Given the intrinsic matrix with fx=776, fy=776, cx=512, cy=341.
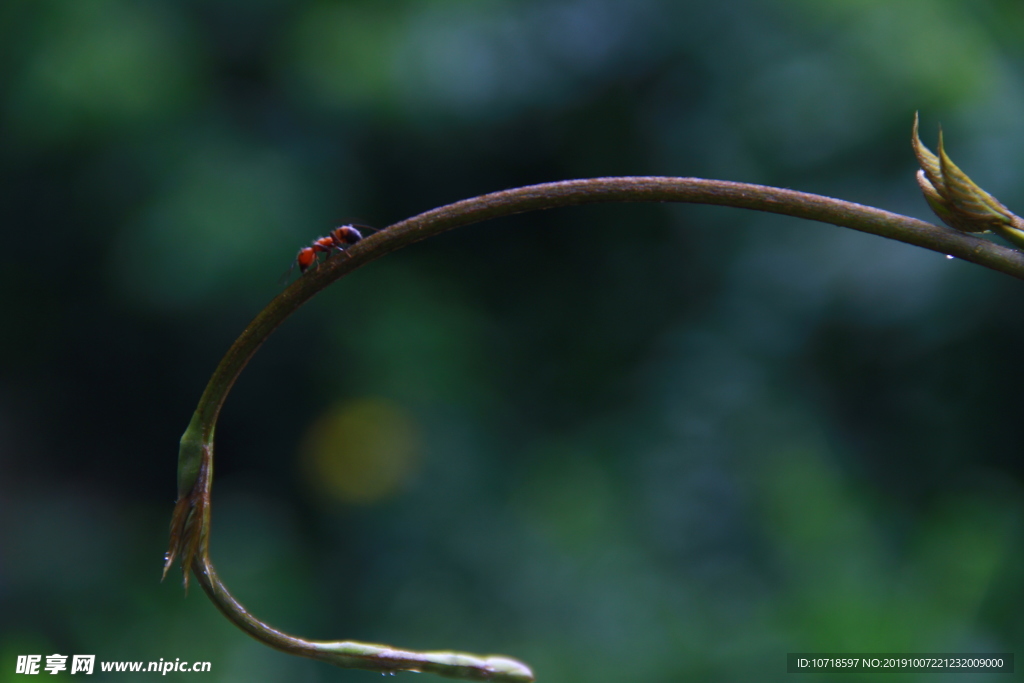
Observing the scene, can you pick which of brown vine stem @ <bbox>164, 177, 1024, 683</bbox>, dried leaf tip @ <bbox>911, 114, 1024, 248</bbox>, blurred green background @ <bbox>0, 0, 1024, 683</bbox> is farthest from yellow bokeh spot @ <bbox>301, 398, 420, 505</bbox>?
dried leaf tip @ <bbox>911, 114, 1024, 248</bbox>

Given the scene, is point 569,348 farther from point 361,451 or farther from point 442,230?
point 442,230

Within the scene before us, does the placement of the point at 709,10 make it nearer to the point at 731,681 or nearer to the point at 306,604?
the point at 731,681

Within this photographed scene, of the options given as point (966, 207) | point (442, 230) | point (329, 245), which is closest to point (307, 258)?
point (329, 245)

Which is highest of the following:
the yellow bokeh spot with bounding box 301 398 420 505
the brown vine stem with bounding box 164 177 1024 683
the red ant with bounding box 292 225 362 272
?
the red ant with bounding box 292 225 362 272

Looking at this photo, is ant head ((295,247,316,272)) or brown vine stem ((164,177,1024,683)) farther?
ant head ((295,247,316,272))

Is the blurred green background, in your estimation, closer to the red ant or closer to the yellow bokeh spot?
the yellow bokeh spot

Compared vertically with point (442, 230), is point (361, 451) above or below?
below

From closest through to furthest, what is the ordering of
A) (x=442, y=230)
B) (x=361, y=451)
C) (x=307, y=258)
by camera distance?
(x=442, y=230) < (x=307, y=258) < (x=361, y=451)

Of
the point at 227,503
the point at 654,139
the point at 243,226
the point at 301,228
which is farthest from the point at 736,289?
the point at 227,503
